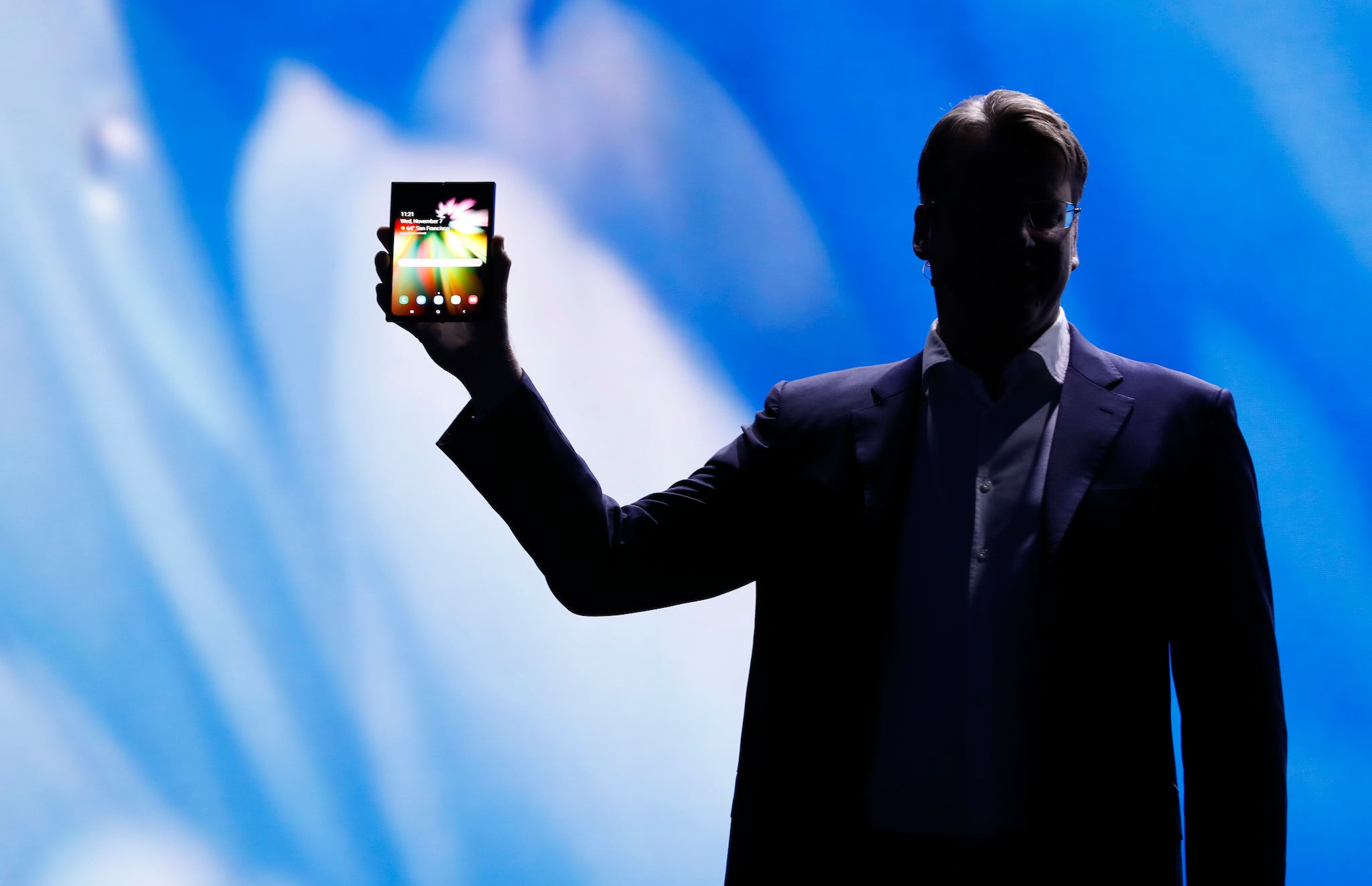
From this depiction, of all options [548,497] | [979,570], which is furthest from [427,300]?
[979,570]

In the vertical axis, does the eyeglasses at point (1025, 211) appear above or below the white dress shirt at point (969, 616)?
above

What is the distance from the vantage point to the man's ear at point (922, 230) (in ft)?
4.55

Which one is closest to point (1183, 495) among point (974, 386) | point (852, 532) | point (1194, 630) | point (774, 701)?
point (1194, 630)

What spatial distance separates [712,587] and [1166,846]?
0.60 m

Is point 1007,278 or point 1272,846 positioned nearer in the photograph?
point 1272,846

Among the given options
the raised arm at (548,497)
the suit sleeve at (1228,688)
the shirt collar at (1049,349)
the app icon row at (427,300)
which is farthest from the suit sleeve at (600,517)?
the suit sleeve at (1228,688)

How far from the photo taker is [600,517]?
133cm

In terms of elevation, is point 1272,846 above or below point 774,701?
below

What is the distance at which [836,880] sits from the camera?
120 cm

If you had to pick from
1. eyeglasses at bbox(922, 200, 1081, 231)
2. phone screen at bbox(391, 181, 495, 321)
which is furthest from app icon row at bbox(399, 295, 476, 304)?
eyeglasses at bbox(922, 200, 1081, 231)

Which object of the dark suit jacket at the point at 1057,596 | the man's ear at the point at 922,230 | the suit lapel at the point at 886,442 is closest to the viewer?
the dark suit jacket at the point at 1057,596

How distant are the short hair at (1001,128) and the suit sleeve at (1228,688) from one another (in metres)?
0.40

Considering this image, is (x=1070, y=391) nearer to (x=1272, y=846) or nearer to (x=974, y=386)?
(x=974, y=386)

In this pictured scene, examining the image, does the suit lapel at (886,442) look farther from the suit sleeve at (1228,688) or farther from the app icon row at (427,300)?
the app icon row at (427,300)
